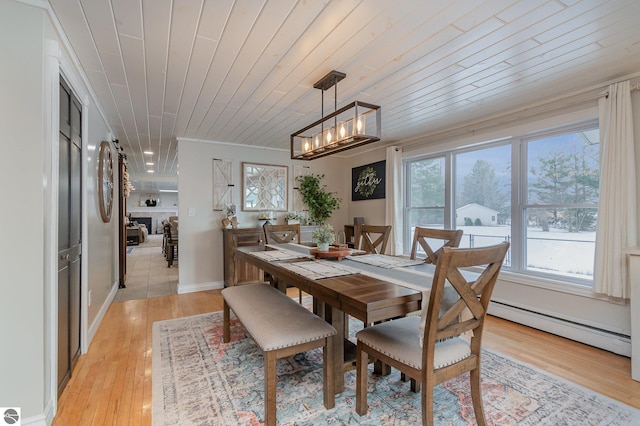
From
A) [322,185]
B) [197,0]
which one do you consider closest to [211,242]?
[322,185]

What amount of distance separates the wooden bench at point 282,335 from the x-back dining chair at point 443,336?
0.20m

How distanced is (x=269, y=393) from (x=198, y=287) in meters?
3.36

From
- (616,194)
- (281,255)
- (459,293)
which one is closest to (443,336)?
(459,293)

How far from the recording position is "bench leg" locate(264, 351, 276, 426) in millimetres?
1605

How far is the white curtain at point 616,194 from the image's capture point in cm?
243

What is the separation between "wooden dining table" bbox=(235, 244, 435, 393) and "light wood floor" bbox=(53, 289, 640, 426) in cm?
115

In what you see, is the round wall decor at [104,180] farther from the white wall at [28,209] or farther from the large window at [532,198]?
the large window at [532,198]

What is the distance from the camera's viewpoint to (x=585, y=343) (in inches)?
106

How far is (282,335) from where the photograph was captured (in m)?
1.69

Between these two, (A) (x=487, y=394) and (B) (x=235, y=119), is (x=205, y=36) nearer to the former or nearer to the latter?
(B) (x=235, y=119)

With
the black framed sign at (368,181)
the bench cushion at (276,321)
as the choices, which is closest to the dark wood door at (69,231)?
the bench cushion at (276,321)

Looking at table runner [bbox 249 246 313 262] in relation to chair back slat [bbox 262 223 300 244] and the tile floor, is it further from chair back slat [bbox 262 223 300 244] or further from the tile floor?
the tile floor

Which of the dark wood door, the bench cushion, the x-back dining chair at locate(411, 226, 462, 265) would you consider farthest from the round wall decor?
the x-back dining chair at locate(411, 226, 462, 265)

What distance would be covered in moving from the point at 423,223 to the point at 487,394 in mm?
2827
